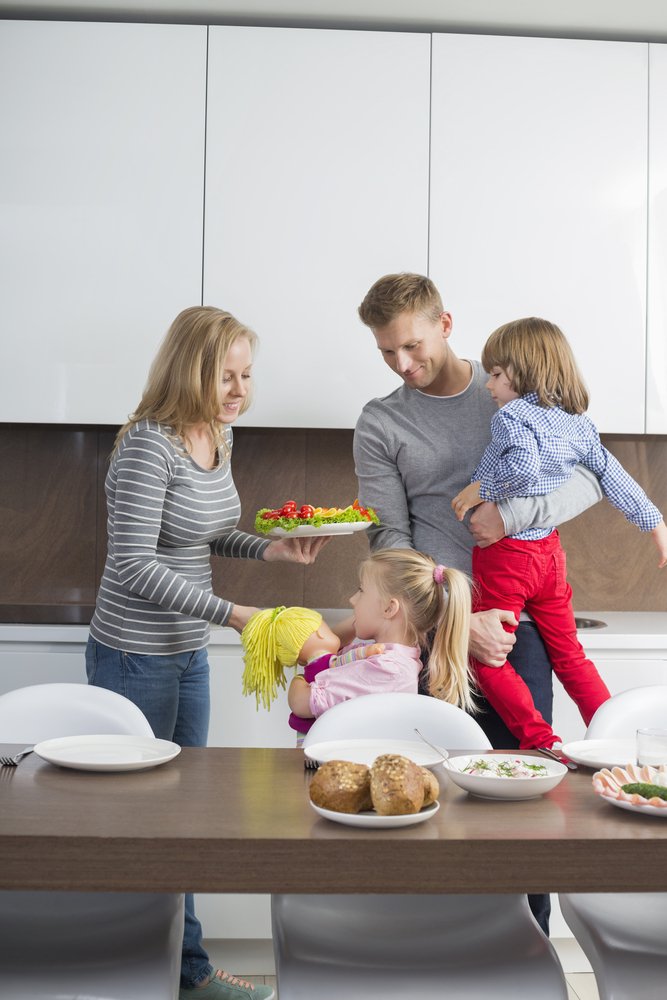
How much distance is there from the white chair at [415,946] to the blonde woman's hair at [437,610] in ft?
0.54

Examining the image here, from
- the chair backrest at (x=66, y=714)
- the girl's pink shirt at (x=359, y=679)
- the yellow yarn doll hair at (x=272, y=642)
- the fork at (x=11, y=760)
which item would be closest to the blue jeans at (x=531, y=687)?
the girl's pink shirt at (x=359, y=679)

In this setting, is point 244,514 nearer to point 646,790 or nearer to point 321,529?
point 321,529

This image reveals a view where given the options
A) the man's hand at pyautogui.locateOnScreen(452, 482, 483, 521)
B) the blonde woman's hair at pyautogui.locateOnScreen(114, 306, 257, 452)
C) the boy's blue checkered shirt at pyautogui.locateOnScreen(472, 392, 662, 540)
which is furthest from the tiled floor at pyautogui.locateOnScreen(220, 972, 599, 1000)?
the blonde woman's hair at pyautogui.locateOnScreen(114, 306, 257, 452)

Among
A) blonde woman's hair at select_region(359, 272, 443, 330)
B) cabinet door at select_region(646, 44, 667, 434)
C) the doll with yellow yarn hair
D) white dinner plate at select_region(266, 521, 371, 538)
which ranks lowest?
the doll with yellow yarn hair

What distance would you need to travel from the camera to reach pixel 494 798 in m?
1.25

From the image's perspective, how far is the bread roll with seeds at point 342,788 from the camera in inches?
44.4

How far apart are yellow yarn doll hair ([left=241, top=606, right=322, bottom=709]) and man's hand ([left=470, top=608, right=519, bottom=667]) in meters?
0.33

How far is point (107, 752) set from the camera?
1420 mm

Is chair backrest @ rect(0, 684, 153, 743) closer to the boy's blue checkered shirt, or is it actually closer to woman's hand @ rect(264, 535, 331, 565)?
woman's hand @ rect(264, 535, 331, 565)

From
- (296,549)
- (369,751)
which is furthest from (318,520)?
(369,751)

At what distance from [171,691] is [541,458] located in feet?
2.93

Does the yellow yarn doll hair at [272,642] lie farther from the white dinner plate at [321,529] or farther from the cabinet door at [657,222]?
the cabinet door at [657,222]

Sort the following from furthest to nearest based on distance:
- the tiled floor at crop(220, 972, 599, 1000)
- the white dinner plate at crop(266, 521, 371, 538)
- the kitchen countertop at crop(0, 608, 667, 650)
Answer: the kitchen countertop at crop(0, 608, 667, 650) < the tiled floor at crop(220, 972, 599, 1000) < the white dinner plate at crop(266, 521, 371, 538)

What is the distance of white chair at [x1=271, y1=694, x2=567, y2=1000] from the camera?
1277 millimetres
